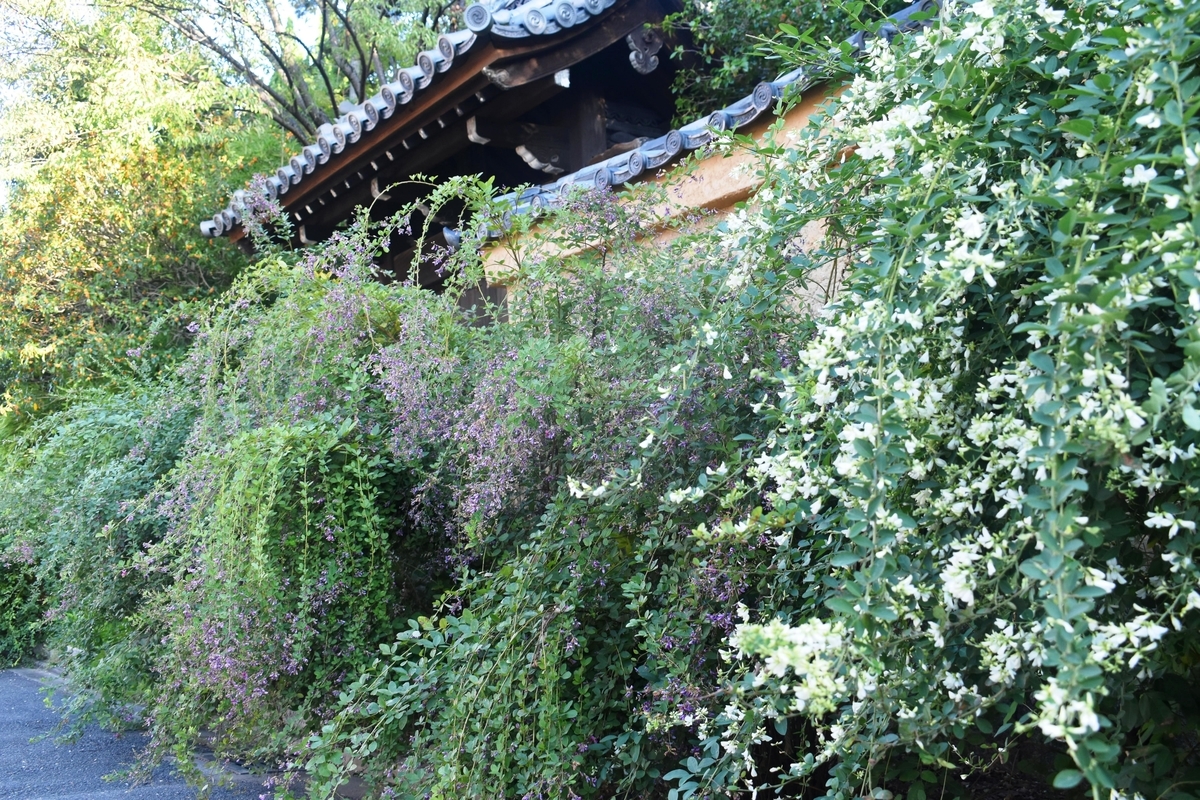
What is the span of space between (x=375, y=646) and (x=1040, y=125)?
2487 mm

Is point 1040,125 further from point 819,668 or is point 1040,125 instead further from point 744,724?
point 744,724

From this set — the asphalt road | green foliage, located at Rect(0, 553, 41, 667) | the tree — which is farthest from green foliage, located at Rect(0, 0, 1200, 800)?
the tree

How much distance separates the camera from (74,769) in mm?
3984

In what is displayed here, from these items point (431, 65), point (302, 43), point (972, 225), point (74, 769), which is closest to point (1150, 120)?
point (972, 225)

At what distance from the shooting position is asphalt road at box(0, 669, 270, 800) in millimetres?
3592

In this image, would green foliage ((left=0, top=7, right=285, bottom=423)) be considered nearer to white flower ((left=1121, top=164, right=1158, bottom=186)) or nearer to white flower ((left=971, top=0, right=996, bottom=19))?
white flower ((left=971, top=0, right=996, bottom=19))

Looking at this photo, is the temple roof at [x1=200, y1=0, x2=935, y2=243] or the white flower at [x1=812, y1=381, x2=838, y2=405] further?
the temple roof at [x1=200, y1=0, x2=935, y2=243]

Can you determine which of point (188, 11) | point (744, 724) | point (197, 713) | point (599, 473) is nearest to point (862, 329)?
point (744, 724)

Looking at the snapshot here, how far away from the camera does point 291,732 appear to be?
292cm

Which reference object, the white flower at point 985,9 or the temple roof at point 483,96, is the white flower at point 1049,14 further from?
the temple roof at point 483,96

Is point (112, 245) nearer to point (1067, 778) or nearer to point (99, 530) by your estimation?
point (99, 530)

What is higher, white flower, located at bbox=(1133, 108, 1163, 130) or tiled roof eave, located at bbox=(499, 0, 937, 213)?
white flower, located at bbox=(1133, 108, 1163, 130)

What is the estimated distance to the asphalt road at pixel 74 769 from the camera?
359 cm

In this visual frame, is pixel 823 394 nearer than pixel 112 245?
Yes
